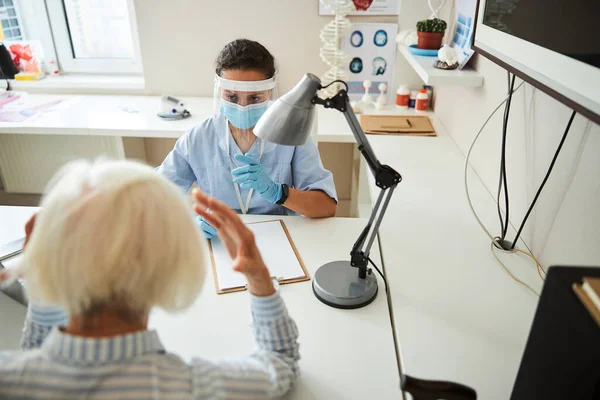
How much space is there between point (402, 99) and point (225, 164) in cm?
137

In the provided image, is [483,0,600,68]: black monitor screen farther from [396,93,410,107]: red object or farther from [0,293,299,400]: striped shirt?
[396,93,410,107]: red object

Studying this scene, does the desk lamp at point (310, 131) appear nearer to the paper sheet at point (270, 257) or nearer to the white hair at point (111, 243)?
the paper sheet at point (270, 257)

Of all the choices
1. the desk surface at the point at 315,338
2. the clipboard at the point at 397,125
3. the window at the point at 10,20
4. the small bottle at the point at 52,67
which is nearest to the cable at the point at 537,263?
the desk surface at the point at 315,338

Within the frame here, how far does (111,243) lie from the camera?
591 mm

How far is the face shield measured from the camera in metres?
1.46

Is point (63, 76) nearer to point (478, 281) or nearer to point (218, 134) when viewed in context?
point (218, 134)

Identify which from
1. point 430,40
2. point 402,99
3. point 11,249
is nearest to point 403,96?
point 402,99

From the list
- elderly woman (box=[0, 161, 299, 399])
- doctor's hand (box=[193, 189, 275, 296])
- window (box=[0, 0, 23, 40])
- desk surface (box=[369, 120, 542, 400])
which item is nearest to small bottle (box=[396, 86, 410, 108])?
desk surface (box=[369, 120, 542, 400])

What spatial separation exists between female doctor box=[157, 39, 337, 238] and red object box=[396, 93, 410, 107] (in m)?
1.17

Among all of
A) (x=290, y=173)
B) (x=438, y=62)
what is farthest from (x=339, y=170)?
(x=290, y=173)

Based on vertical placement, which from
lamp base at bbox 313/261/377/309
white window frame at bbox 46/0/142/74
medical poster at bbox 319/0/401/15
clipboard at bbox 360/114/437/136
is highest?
medical poster at bbox 319/0/401/15

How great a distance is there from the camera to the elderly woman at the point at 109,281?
1.95ft

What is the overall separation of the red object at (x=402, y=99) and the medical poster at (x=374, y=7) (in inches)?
17.9

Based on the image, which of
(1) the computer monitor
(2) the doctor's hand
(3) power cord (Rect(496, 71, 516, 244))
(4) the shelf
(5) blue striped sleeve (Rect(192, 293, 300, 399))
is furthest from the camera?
(4) the shelf
